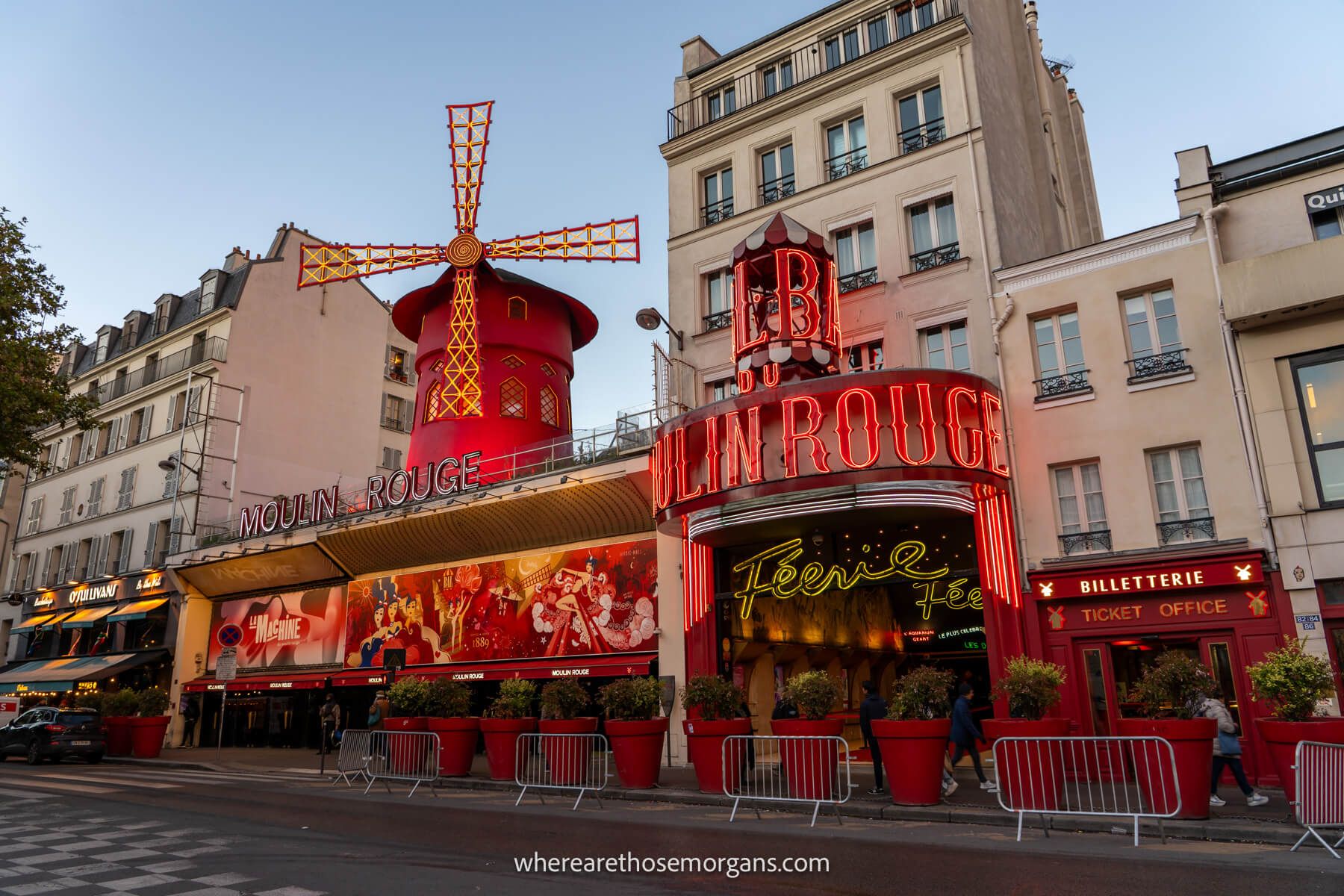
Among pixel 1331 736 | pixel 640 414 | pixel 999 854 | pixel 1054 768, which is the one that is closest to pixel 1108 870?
pixel 999 854

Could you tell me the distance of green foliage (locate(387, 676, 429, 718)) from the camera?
1321cm

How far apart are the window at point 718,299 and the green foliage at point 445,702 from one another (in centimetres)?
777

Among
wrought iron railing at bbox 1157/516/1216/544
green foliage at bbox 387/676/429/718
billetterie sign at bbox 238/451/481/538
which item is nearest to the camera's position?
wrought iron railing at bbox 1157/516/1216/544

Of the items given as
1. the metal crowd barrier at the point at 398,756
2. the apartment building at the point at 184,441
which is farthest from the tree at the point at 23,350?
Answer: the metal crowd barrier at the point at 398,756

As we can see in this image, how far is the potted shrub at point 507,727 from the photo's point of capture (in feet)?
41.0

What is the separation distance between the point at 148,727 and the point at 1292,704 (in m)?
20.2

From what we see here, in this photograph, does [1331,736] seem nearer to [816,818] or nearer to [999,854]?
[999,854]

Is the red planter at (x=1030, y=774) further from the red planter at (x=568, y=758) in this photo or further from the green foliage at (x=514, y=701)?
the green foliage at (x=514, y=701)

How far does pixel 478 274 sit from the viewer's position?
22.9m

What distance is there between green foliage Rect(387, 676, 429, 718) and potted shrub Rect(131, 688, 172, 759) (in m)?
8.94

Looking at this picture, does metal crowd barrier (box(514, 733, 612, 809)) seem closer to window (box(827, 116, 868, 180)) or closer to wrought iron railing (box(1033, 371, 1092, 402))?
wrought iron railing (box(1033, 371, 1092, 402))

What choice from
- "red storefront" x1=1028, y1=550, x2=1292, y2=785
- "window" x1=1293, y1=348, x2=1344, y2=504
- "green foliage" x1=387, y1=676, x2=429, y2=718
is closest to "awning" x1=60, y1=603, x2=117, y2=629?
"green foliage" x1=387, y1=676, x2=429, y2=718

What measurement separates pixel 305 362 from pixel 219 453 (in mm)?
4319

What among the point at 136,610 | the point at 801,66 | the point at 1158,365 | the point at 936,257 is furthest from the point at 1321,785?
the point at 136,610
